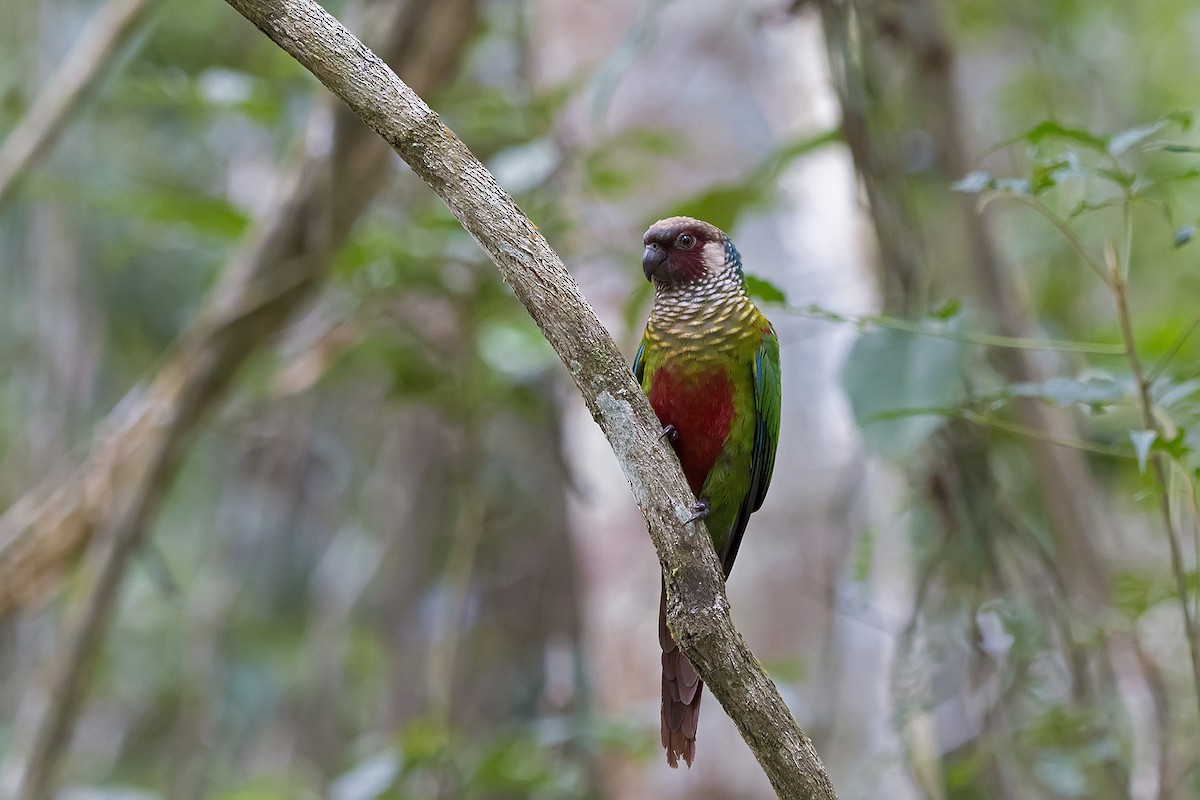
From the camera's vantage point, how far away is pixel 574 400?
461 cm

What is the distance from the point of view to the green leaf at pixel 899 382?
2.59 meters

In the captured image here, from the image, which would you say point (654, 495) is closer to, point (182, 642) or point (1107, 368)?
point (1107, 368)

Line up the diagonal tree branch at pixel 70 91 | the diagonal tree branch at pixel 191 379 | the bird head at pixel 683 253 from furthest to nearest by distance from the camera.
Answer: the diagonal tree branch at pixel 191 379
the diagonal tree branch at pixel 70 91
the bird head at pixel 683 253

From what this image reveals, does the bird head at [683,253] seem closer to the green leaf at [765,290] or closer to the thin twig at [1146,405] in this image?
the green leaf at [765,290]

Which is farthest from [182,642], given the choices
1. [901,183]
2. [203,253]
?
[901,183]

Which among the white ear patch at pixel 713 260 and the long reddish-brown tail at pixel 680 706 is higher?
the white ear patch at pixel 713 260

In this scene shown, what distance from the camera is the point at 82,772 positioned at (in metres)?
6.31

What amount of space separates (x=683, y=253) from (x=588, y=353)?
841 mm

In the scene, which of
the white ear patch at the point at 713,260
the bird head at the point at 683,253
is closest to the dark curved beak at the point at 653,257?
the bird head at the point at 683,253

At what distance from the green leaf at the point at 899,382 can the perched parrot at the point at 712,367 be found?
10.6 inches

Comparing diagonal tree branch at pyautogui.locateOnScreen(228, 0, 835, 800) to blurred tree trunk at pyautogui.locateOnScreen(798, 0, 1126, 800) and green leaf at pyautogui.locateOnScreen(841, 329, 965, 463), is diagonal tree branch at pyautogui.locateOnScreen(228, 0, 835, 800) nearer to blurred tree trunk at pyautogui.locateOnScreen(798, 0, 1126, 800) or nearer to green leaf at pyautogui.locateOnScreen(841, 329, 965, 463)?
green leaf at pyautogui.locateOnScreen(841, 329, 965, 463)

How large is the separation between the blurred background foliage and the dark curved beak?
0.25 metres

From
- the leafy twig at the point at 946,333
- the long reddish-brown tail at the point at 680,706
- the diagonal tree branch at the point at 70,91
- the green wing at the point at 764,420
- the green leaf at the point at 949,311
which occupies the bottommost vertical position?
the long reddish-brown tail at the point at 680,706

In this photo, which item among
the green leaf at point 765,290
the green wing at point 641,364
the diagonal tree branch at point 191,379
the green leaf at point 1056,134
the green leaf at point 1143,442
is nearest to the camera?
the green leaf at point 1143,442
